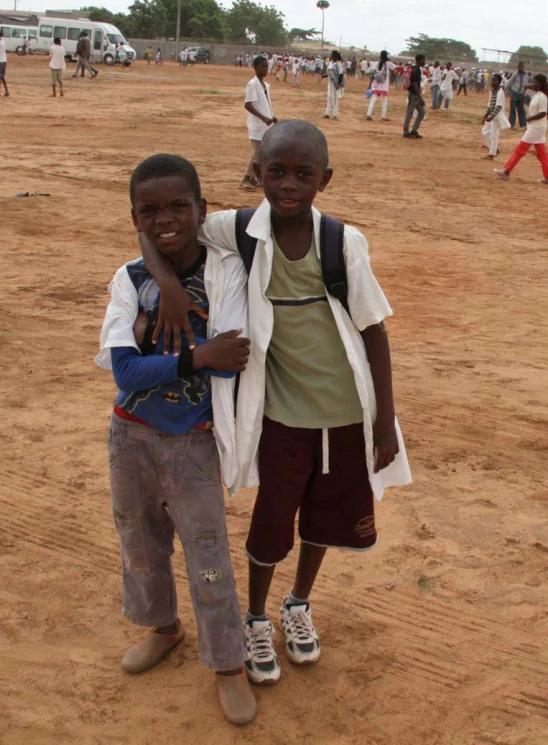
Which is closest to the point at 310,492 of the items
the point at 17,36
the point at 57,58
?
the point at 57,58

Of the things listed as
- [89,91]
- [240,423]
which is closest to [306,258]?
[240,423]

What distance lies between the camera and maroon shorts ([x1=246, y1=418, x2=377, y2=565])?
2.16m

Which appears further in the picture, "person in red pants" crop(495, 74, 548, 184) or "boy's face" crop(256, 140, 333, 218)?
"person in red pants" crop(495, 74, 548, 184)

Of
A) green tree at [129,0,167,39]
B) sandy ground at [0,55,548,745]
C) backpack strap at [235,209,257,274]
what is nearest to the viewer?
backpack strap at [235,209,257,274]

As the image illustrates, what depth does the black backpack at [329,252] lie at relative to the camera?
200 cm

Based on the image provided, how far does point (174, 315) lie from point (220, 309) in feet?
0.44

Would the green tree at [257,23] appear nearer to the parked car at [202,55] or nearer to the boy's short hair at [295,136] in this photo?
the parked car at [202,55]

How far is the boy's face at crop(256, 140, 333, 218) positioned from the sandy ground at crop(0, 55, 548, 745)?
1.47 m

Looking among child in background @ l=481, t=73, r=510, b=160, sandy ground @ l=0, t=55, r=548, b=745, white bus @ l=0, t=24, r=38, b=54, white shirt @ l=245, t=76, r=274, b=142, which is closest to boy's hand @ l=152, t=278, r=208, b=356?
sandy ground @ l=0, t=55, r=548, b=745

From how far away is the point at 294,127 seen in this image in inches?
78.0

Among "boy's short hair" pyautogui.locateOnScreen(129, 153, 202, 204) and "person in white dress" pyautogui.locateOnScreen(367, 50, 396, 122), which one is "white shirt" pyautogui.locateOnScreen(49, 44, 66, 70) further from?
"boy's short hair" pyautogui.locateOnScreen(129, 153, 202, 204)

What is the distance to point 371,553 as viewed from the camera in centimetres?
310

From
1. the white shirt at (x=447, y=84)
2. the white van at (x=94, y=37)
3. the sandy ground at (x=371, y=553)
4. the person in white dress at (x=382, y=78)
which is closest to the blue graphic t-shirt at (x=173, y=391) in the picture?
the sandy ground at (x=371, y=553)

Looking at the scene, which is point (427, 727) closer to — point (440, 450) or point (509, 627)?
point (509, 627)
